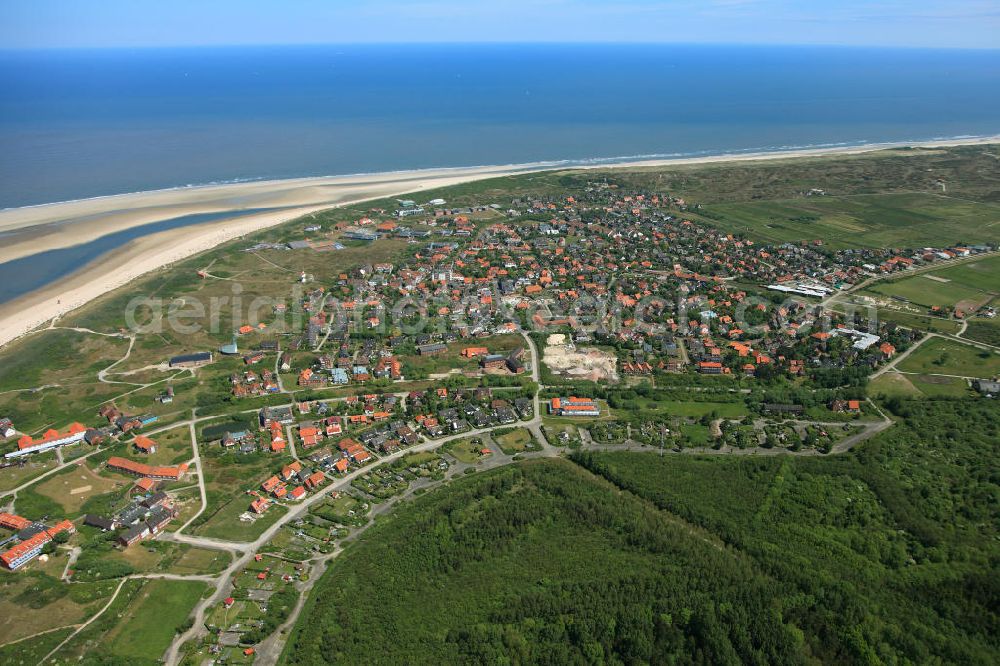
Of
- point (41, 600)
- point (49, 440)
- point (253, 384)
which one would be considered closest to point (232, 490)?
point (41, 600)

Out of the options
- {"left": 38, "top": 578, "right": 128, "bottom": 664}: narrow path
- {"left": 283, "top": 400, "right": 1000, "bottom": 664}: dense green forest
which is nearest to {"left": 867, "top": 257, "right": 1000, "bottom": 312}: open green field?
{"left": 283, "top": 400, "right": 1000, "bottom": 664}: dense green forest

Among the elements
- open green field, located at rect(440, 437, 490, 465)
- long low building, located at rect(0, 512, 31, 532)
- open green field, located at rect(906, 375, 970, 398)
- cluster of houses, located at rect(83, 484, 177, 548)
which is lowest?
open green field, located at rect(906, 375, 970, 398)

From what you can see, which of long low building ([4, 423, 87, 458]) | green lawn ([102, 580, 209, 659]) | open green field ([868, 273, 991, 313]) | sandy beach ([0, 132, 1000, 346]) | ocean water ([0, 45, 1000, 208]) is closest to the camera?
green lawn ([102, 580, 209, 659])

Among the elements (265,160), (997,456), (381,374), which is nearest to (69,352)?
(381,374)

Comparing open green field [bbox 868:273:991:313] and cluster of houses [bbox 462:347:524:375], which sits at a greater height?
cluster of houses [bbox 462:347:524:375]

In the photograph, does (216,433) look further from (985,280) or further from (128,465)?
(985,280)

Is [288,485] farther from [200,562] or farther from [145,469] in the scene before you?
[145,469]

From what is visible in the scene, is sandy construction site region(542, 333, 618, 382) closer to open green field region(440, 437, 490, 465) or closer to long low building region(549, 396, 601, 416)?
long low building region(549, 396, 601, 416)

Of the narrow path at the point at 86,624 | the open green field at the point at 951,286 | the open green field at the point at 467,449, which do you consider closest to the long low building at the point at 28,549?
the narrow path at the point at 86,624
